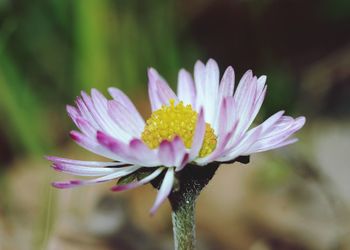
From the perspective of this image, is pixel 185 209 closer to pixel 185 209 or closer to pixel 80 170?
pixel 185 209

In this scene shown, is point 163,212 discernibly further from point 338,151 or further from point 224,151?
point 224,151

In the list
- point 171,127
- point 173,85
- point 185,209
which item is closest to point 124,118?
point 171,127

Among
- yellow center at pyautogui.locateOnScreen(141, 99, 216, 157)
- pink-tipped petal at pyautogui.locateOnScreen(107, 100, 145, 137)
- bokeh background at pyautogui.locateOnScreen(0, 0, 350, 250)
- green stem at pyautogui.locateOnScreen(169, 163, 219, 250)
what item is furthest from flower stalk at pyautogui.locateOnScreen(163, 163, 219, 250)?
bokeh background at pyautogui.locateOnScreen(0, 0, 350, 250)

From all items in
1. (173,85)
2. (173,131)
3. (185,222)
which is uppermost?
(173,131)

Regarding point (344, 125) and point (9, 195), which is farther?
point (344, 125)

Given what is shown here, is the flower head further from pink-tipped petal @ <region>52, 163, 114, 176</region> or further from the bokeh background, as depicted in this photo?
the bokeh background

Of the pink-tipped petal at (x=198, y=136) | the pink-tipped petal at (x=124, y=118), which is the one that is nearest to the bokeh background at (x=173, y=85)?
the pink-tipped petal at (x=124, y=118)

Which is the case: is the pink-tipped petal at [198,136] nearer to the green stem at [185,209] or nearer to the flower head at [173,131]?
the flower head at [173,131]

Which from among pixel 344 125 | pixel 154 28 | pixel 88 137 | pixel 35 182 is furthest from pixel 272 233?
pixel 88 137
